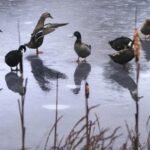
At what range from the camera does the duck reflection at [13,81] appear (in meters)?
5.86

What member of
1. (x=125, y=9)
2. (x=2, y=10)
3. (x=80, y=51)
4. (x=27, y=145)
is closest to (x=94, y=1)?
(x=125, y=9)

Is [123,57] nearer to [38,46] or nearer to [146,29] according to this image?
[38,46]

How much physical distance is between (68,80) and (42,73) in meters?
0.57

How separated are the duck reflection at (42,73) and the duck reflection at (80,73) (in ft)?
0.67

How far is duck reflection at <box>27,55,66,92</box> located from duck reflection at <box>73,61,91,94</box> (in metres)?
0.20

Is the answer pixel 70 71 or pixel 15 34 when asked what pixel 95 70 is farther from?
pixel 15 34

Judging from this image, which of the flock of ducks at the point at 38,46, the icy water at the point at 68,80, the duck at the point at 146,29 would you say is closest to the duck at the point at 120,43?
the icy water at the point at 68,80

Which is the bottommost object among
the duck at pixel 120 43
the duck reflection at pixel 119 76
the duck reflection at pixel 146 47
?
the duck reflection at pixel 119 76

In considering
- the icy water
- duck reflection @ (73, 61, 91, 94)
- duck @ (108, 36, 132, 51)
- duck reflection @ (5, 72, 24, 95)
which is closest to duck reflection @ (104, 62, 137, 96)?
the icy water

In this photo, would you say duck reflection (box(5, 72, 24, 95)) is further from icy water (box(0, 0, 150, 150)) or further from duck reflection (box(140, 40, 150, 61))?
duck reflection (box(140, 40, 150, 61))

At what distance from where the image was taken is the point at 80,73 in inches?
261

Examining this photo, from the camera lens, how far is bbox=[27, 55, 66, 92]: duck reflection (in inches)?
241

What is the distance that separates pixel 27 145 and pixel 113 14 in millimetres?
7731

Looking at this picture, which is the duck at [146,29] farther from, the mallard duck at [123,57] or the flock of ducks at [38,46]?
the mallard duck at [123,57]
